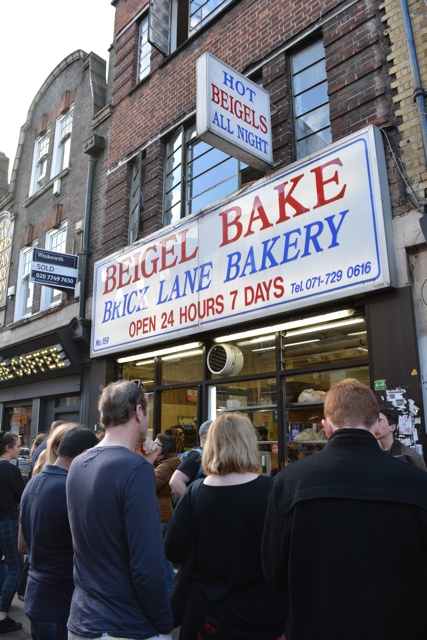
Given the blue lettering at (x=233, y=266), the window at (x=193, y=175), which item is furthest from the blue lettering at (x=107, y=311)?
the blue lettering at (x=233, y=266)

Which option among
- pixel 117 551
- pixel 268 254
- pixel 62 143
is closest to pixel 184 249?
pixel 268 254

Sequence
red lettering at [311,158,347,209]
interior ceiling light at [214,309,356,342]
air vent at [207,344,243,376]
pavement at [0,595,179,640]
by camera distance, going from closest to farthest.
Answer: pavement at [0,595,179,640], red lettering at [311,158,347,209], interior ceiling light at [214,309,356,342], air vent at [207,344,243,376]

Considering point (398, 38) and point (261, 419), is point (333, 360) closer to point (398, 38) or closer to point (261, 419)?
point (261, 419)

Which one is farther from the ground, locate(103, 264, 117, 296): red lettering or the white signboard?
the white signboard

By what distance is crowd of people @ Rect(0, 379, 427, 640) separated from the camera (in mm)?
1812

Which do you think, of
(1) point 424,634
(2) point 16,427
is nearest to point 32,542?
(1) point 424,634

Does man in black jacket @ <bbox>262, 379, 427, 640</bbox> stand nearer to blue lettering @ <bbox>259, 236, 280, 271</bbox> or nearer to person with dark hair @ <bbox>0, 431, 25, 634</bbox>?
person with dark hair @ <bbox>0, 431, 25, 634</bbox>

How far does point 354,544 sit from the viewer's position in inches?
72.0

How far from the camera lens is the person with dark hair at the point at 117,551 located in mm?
2137

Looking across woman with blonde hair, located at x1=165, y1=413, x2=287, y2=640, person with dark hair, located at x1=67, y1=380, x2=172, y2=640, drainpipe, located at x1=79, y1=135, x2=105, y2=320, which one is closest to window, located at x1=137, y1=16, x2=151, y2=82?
drainpipe, located at x1=79, y1=135, x2=105, y2=320

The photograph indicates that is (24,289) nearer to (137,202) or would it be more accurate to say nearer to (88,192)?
(88,192)

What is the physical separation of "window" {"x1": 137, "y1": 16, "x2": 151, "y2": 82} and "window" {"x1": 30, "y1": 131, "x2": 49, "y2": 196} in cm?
462

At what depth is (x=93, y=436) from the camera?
132 inches

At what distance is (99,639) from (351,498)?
1.26m
